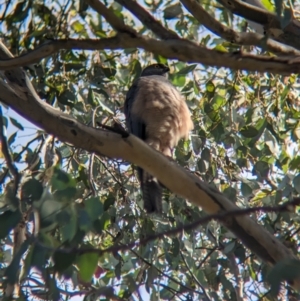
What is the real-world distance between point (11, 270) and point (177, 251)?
7.02 ft

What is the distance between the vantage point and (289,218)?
12.8 feet

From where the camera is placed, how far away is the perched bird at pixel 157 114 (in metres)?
4.68

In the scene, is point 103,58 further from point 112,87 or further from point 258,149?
point 258,149

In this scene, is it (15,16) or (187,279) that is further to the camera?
(187,279)

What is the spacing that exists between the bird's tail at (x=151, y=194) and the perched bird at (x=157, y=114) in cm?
Answer: 69

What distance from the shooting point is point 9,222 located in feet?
7.14

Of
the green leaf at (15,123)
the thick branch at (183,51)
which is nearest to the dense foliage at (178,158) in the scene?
the green leaf at (15,123)

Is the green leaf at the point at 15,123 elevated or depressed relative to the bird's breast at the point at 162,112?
depressed

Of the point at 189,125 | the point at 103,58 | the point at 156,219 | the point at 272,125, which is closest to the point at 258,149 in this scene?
the point at 272,125

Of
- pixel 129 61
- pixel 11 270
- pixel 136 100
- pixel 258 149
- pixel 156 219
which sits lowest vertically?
pixel 11 270

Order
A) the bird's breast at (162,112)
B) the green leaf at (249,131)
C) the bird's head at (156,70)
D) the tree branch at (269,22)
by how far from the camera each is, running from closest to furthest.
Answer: the tree branch at (269,22) < the green leaf at (249,131) < the bird's breast at (162,112) < the bird's head at (156,70)

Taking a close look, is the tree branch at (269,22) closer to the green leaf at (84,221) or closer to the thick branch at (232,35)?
the thick branch at (232,35)

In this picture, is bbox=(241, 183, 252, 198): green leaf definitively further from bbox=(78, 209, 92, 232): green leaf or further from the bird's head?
bbox=(78, 209, 92, 232): green leaf

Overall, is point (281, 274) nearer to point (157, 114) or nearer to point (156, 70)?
point (157, 114)
